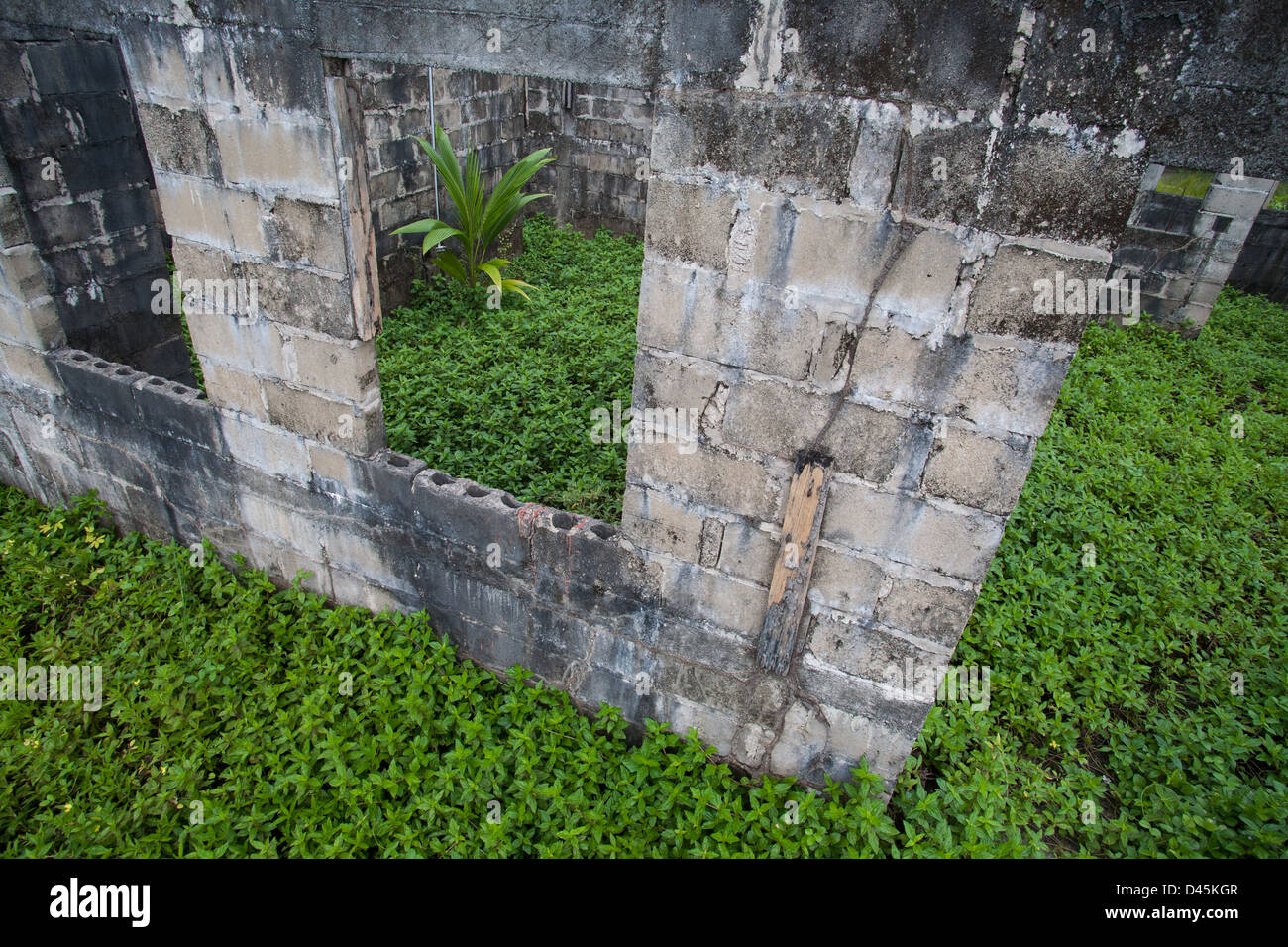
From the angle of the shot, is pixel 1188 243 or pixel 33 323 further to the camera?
pixel 1188 243

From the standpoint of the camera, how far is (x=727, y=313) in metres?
2.25

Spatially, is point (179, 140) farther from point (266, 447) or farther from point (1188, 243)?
point (1188, 243)

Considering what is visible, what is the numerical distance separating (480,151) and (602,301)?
1.89 m

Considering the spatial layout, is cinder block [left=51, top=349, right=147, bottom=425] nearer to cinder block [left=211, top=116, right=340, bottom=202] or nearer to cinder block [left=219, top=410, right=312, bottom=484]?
cinder block [left=219, top=410, right=312, bottom=484]

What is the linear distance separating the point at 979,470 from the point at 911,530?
0.29 meters

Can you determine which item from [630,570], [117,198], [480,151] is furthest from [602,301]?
[630,570]

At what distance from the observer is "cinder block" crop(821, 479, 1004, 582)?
2277mm

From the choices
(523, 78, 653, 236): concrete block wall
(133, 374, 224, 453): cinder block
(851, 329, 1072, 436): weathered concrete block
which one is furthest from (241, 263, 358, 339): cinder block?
→ (523, 78, 653, 236): concrete block wall

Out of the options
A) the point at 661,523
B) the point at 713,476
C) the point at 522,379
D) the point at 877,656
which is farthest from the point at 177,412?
the point at 877,656

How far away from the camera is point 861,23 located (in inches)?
72.0

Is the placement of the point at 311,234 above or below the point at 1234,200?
above

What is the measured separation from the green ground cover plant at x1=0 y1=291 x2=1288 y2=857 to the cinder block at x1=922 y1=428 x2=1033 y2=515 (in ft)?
4.07

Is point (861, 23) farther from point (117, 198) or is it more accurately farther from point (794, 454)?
point (117, 198)

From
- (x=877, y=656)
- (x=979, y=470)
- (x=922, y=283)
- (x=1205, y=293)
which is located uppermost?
(x=922, y=283)
